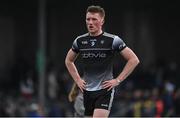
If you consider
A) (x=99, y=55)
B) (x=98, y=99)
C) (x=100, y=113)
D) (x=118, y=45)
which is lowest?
(x=100, y=113)

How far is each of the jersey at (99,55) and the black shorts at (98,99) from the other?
0.20 ft

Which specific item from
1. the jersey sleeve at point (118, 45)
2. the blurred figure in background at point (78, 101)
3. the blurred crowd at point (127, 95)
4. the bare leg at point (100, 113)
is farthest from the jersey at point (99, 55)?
the blurred crowd at point (127, 95)

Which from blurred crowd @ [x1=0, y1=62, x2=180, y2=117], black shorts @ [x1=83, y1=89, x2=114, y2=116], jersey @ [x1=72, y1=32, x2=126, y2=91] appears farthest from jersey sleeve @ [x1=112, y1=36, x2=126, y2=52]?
blurred crowd @ [x1=0, y1=62, x2=180, y2=117]

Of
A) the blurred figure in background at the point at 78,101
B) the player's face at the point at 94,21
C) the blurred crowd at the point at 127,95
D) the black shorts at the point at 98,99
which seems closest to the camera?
the player's face at the point at 94,21

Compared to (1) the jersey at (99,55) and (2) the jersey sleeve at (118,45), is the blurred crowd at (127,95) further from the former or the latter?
(2) the jersey sleeve at (118,45)

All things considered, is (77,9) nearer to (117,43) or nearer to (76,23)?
(76,23)

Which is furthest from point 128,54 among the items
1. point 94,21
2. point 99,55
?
point 94,21

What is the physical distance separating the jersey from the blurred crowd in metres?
7.95

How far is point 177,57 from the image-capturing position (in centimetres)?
2261

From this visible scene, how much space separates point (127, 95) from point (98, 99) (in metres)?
10.8

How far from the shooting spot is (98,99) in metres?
9.28

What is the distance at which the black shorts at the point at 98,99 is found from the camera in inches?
363

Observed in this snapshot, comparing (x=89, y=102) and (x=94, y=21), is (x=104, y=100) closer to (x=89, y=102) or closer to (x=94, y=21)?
(x=89, y=102)

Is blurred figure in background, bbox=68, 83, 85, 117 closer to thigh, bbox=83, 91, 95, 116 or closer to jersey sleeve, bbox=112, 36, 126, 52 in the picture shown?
thigh, bbox=83, 91, 95, 116
